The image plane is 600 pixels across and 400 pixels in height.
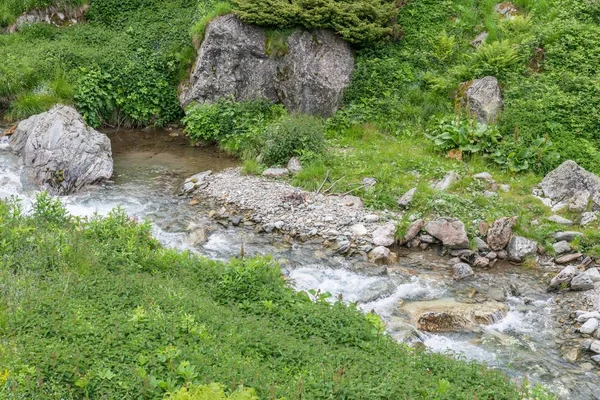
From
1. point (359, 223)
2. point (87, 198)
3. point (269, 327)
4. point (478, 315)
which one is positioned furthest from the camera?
point (87, 198)

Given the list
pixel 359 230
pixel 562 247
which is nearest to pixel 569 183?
pixel 562 247

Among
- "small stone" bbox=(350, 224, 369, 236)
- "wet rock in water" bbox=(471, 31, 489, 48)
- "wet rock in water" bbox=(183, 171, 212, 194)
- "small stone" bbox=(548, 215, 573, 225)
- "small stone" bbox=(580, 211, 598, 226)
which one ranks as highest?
"wet rock in water" bbox=(471, 31, 489, 48)

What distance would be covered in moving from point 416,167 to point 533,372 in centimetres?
750

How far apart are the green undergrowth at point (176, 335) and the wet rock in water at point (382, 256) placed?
380 centimetres

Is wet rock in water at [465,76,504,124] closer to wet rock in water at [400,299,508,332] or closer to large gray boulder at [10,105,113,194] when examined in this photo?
wet rock in water at [400,299,508,332]

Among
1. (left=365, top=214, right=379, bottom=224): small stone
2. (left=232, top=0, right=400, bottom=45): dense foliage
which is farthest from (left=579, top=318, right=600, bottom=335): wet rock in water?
(left=232, top=0, right=400, bottom=45): dense foliage

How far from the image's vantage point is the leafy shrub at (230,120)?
1823cm

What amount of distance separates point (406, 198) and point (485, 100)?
4831 mm

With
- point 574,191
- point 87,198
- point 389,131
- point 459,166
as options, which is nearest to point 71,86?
point 87,198

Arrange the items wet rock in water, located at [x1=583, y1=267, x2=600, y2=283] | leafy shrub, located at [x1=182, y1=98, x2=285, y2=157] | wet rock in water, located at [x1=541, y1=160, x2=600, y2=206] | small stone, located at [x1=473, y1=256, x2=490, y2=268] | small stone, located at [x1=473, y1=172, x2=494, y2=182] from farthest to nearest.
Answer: leafy shrub, located at [x1=182, y1=98, x2=285, y2=157]
small stone, located at [x1=473, y1=172, x2=494, y2=182]
wet rock in water, located at [x1=541, y1=160, x2=600, y2=206]
small stone, located at [x1=473, y1=256, x2=490, y2=268]
wet rock in water, located at [x1=583, y1=267, x2=600, y2=283]

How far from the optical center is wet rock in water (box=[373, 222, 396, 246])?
43.9ft

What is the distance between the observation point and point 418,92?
750 inches

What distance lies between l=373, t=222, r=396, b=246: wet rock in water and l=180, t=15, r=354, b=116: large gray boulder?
6472 mm

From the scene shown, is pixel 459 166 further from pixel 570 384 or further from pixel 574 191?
pixel 570 384
